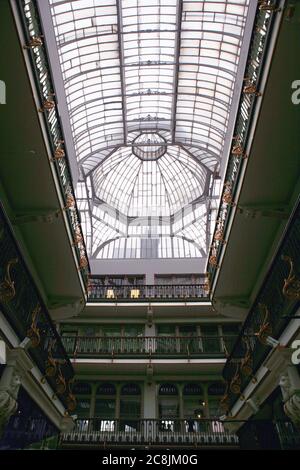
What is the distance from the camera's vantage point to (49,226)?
500 inches

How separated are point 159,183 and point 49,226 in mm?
22799

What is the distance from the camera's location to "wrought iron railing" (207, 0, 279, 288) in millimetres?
8633

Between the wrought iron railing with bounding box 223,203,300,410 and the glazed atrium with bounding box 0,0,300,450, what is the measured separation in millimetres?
51

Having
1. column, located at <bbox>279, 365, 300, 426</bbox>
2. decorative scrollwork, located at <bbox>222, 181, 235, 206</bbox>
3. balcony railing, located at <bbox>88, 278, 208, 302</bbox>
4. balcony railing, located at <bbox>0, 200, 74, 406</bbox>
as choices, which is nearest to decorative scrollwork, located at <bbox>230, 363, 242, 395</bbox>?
column, located at <bbox>279, 365, 300, 426</bbox>

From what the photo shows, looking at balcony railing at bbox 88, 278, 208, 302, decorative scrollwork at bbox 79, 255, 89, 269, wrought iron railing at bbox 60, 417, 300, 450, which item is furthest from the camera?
balcony railing at bbox 88, 278, 208, 302

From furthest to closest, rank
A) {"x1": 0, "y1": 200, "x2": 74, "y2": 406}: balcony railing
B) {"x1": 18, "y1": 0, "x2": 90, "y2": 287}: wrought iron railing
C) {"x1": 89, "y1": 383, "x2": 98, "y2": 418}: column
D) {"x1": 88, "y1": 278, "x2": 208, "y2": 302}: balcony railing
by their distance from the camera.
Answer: {"x1": 88, "y1": 278, "x2": 208, "y2": 302}: balcony railing
{"x1": 89, "y1": 383, "x2": 98, "y2": 418}: column
{"x1": 18, "y1": 0, "x2": 90, "y2": 287}: wrought iron railing
{"x1": 0, "y1": 200, "x2": 74, "y2": 406}: balcony railing

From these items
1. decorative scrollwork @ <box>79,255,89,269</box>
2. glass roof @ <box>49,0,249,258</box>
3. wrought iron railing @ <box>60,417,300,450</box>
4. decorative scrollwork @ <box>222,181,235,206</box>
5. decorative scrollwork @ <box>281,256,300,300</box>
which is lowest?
decorative scrollwork @ <box>281,256,300,300</box>

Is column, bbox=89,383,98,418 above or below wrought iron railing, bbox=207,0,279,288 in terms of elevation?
below

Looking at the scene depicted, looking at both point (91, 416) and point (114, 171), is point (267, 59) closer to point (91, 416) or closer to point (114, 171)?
point (91, 416)

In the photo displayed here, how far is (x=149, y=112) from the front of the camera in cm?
2797

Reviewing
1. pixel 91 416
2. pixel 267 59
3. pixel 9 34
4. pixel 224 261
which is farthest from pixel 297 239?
pixel 91 416

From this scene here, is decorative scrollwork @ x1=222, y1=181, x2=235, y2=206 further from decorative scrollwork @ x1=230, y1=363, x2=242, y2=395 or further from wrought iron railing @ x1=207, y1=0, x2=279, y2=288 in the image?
decorative scrollwork @ x1=230, y1=363, x2=242, y2=395

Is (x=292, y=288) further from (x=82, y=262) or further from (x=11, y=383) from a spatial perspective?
(x=82, y=262)

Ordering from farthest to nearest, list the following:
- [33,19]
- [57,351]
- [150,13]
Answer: [150,13] → [57,351] → [33,19]
